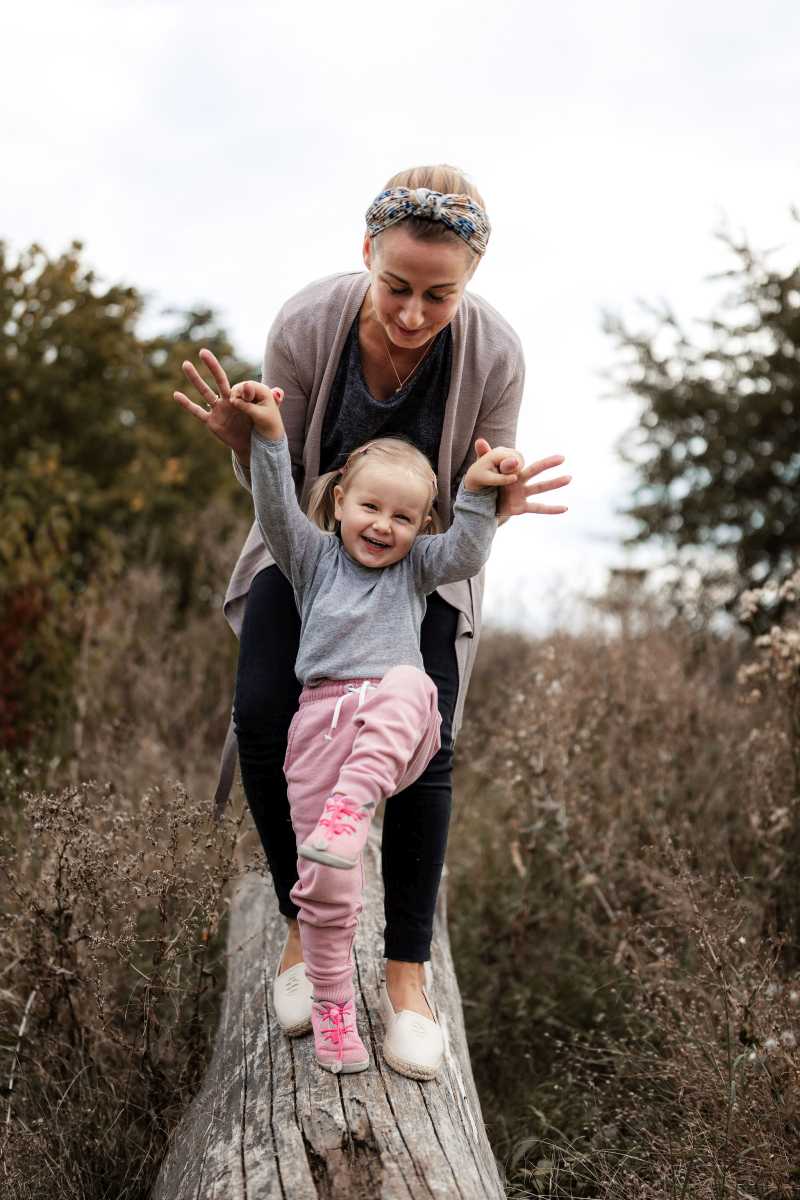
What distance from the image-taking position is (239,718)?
255 cm

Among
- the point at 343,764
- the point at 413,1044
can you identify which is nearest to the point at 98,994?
the point at 413,1044

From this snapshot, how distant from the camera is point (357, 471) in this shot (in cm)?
252

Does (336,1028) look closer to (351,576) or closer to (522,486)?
(351,576)

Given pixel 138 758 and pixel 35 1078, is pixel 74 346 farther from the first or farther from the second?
pixel 35 1078

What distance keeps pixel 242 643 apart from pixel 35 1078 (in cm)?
130

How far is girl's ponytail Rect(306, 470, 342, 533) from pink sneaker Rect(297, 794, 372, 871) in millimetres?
700

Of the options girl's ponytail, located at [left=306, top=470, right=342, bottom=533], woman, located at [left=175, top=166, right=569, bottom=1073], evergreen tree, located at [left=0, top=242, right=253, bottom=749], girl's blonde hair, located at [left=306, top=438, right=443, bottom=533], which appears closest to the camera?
woman, located at [left=175, top=166, right=569, bottom=1073]

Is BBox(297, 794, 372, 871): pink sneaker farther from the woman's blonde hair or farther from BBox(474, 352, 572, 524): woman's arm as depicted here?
the woman's blonde hair

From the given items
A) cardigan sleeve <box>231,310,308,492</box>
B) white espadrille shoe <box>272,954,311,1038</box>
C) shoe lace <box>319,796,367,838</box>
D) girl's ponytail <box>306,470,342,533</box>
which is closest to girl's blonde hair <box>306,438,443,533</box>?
girl's ponytail <box>306,470,342,533</box>

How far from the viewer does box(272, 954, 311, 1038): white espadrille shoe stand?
2.53m

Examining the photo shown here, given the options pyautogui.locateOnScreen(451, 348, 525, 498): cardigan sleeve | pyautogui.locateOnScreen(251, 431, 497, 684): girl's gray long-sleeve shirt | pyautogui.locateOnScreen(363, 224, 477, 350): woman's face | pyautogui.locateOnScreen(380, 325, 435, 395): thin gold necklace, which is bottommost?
pyautogui.locateOnScreen(251, 431, 497, 684): girl's gray long-sleeve shirt

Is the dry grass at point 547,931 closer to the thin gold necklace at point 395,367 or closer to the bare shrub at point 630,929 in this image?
the bare shrub at point 630,929

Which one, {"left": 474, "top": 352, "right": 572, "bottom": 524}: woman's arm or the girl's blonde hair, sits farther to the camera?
the girl's blonde hair

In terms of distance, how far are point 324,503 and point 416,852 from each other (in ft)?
2.63
